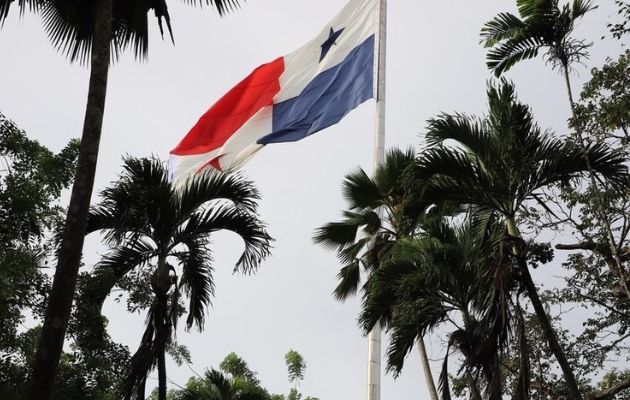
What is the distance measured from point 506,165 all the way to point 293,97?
10725mm

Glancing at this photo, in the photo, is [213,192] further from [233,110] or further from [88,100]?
[233,110]

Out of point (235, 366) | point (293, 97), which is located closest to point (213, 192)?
point (293, 97)

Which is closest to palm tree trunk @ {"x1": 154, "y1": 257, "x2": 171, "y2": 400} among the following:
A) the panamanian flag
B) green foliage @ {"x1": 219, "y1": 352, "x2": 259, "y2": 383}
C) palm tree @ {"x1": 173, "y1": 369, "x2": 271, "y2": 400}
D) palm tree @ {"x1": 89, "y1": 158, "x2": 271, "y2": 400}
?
palm tree @ {"x1": 89, "y1": 158, "x2": 271, "y2": 400}

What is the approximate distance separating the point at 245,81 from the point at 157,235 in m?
10.4

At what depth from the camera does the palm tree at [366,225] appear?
45.8ft

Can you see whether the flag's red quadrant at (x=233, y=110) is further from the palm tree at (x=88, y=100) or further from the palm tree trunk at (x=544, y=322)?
the palm tree trunk at (x=544, y=322)

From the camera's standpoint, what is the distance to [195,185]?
35.0 ft

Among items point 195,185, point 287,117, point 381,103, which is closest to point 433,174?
point 195,185

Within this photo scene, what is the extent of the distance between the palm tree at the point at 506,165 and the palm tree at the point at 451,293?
1.48 feet

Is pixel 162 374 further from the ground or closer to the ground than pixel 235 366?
closer to the ground

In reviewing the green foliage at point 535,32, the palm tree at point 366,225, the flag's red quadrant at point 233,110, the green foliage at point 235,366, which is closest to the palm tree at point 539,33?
the green foliage at point 535,32

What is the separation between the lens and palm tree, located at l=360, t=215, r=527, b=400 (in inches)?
303

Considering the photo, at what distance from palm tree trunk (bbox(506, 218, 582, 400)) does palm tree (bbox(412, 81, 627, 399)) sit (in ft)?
0.22

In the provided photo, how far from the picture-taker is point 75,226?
698 centimetres
